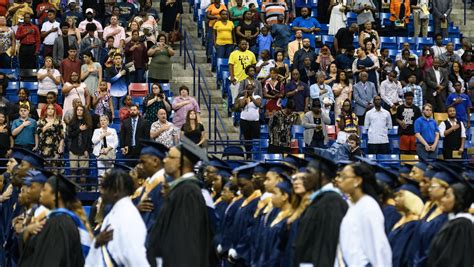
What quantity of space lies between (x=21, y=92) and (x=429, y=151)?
25.6 ft

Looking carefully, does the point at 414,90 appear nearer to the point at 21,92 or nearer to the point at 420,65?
the point at 420,65

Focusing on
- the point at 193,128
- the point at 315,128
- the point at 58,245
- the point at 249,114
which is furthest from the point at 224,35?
the point at 58,245

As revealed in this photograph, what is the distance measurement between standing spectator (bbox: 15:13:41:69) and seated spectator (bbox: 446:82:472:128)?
8.52 m

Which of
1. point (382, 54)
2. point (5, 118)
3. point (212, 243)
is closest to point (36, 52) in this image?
point (5, 118)

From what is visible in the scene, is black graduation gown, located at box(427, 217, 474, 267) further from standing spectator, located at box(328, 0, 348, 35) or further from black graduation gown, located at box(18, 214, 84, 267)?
standing spectator, located at box(328, 0, 348, 35)

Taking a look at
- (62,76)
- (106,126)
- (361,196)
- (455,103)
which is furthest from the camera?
(455,103)

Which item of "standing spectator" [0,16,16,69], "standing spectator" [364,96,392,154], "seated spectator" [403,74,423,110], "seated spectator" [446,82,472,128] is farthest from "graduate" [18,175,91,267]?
"seated spectator" [446,82,472,128]

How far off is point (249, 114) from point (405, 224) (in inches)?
462

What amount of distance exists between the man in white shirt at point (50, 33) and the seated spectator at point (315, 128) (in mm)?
5615

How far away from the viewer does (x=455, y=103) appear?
29812mm

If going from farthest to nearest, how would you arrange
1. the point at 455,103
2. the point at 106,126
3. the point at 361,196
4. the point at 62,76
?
the point at 455,103, the point at 62,76, the point at 106,126, the point at 361,196

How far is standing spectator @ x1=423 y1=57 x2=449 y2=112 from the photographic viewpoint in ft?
99.2

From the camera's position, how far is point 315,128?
89.1 feet

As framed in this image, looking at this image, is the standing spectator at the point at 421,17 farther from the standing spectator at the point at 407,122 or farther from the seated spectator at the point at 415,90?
the standing spectator at the point at 407,122
